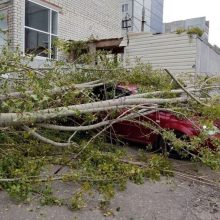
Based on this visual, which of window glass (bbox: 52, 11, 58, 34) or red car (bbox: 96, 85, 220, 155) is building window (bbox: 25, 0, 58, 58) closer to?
window glass (bbox: 52, 11, 58, 34)

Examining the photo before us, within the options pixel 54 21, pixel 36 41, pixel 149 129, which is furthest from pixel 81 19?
pixel 149 129

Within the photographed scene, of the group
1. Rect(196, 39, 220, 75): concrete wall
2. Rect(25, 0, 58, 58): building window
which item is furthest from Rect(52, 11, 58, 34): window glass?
Rect(196, 39, 220, 75): concrete wall

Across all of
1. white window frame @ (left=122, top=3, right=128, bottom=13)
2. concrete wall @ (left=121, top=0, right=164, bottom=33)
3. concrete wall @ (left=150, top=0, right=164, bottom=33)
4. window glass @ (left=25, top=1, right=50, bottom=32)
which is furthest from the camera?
concrete wall @ (left=150, top=0, right=164, bottom=33)

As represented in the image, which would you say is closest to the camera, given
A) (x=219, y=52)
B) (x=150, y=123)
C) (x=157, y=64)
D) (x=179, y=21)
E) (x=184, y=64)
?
(x=150, y=123)

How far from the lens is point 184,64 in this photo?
11.4m

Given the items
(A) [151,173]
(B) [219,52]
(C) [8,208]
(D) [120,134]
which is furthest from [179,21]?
(C) [8,208]

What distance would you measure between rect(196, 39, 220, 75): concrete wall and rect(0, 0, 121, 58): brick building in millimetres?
4522

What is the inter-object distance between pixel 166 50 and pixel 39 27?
4.72m

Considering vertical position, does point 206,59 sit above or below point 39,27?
below

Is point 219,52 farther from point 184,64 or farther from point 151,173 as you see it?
point 151,173

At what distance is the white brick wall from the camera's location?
9695 mm

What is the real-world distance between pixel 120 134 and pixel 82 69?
1757 millimetres

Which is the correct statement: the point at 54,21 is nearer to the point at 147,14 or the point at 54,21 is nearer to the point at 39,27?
the point at 39,27

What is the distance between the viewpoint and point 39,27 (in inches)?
416
